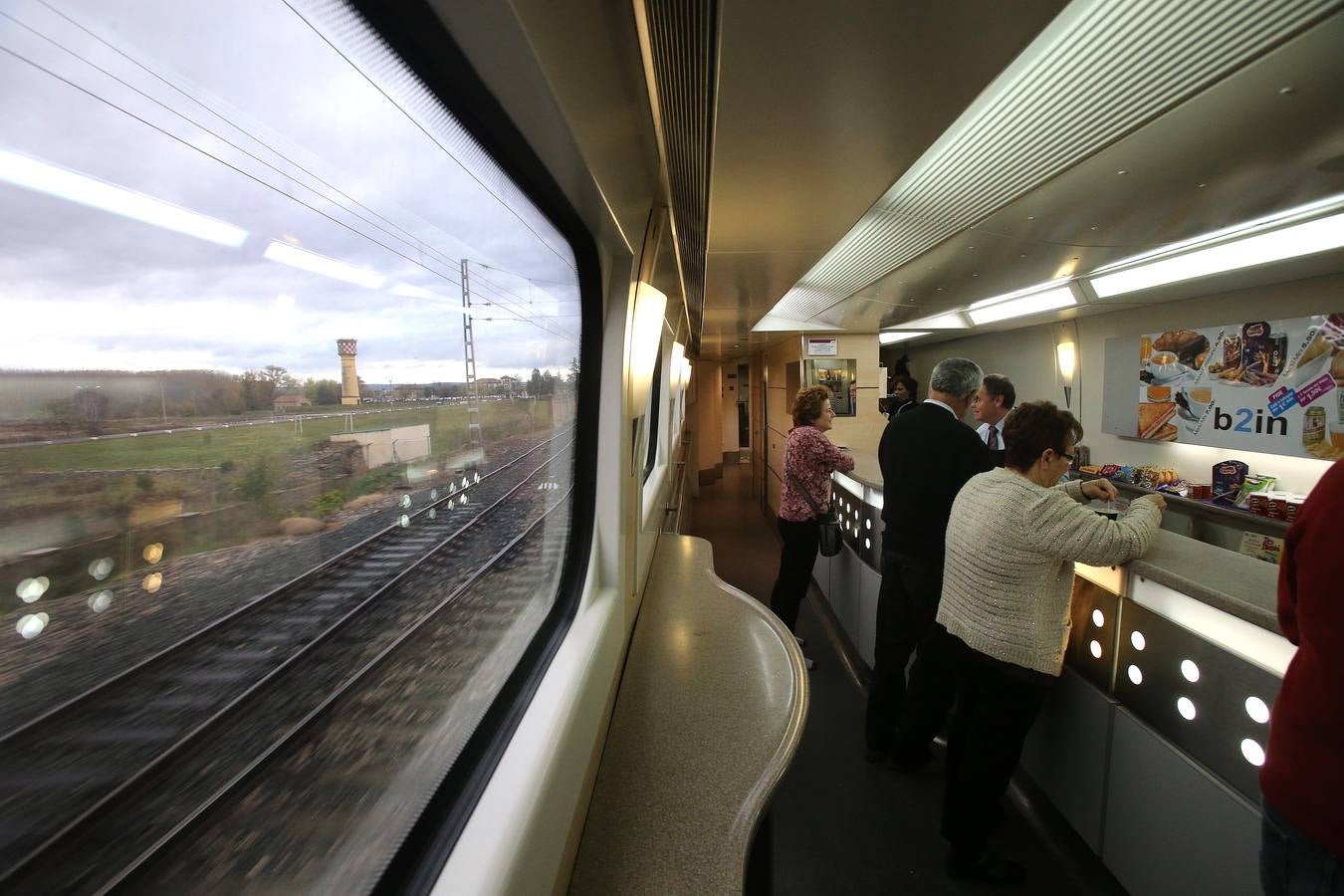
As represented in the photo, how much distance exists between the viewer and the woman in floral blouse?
4094mm

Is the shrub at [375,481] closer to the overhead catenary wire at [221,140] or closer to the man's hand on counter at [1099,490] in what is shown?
the overhead catenary wire at [221,140]

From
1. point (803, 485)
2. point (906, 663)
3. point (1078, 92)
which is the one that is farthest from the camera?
point (803, 485)

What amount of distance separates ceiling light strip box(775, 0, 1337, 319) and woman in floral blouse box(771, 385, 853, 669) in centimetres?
143

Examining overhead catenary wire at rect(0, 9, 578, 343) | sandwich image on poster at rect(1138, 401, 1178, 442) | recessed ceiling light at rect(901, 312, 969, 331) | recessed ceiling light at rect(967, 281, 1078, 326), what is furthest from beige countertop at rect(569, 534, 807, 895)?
recessed ceiling light at rect(901, 312, 969, 331)

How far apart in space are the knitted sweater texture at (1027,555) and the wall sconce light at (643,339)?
4.92 ft

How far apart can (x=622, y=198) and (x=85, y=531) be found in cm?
175

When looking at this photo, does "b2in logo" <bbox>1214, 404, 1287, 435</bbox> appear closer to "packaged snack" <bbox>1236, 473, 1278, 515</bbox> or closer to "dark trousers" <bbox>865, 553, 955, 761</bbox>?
"packaged snack" <bbox>1236, 473, 1278, 515</bbox>

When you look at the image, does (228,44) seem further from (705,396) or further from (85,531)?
(705,396)

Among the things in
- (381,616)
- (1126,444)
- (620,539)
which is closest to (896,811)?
(620,539)

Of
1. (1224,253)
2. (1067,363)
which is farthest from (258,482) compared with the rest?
(1067,363)

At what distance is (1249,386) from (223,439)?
26.3 ft

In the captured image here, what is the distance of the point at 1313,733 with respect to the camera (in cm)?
119

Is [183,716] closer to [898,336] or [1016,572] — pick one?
[1016,572]

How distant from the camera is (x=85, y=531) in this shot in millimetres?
569
